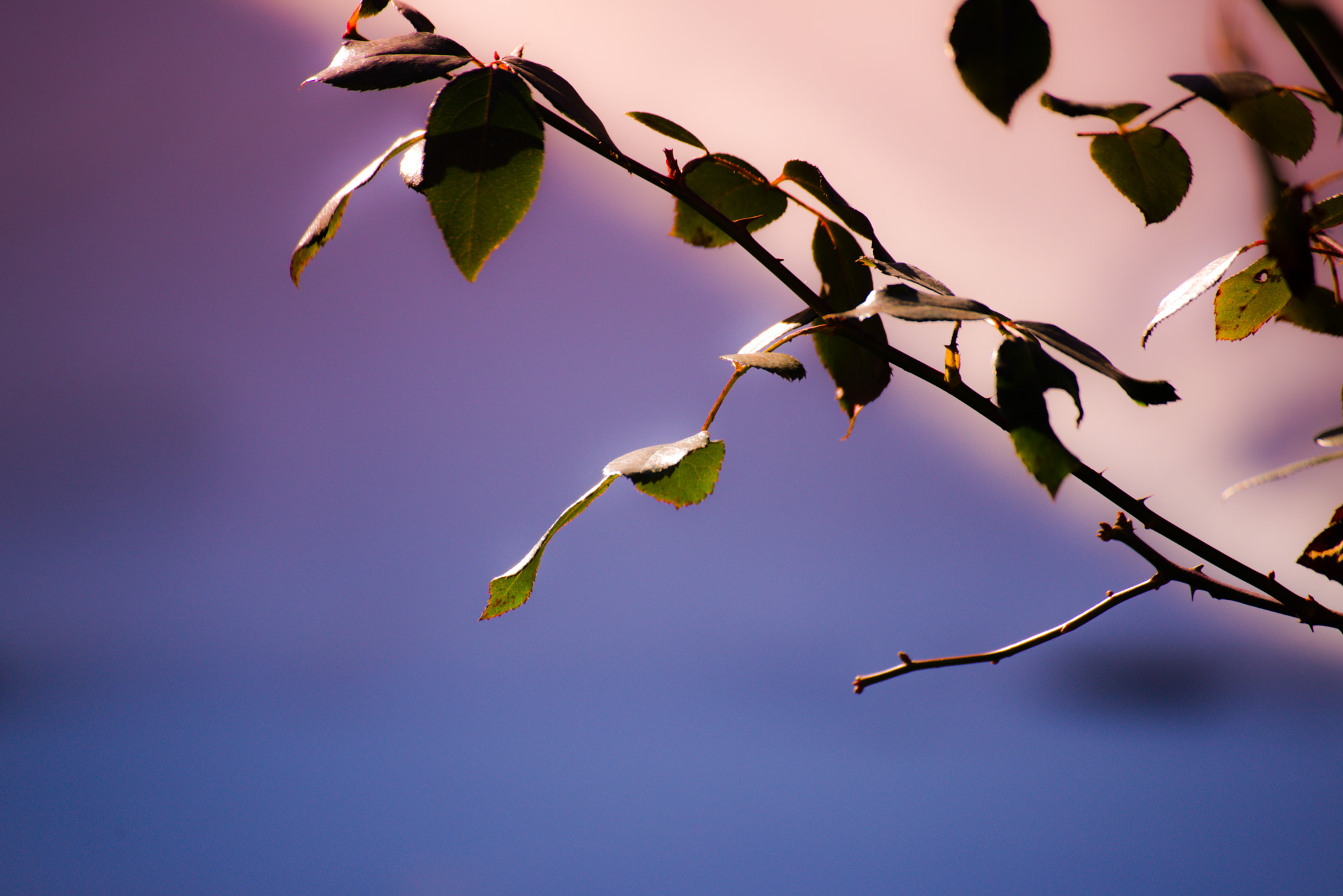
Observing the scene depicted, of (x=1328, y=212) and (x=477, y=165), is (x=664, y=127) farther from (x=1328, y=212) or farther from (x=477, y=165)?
(x=1328, y=212)

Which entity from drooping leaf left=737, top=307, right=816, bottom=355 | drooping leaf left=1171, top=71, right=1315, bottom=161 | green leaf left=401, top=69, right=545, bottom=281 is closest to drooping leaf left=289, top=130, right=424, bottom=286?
green leaf left=401, top=69, right=545, bottom=281

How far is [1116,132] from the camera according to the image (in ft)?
0.76

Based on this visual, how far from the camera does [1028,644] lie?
0.24 metres

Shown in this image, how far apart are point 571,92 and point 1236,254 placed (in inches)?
8.5

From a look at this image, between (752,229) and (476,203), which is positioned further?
(752,229)

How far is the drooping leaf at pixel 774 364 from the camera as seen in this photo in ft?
0.70

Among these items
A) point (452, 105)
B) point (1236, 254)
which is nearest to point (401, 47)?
point (452, 105)

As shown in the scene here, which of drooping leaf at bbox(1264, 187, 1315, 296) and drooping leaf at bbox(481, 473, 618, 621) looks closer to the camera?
drooping leaf at bbox(1264, 187, 1315, 296)

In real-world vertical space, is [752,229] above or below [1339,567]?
above

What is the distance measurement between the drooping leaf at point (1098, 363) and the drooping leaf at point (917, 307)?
0.01 m

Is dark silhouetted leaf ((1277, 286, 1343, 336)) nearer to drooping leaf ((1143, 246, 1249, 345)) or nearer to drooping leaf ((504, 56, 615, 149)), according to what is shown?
drooping leaf ((1143, 246, 1249, 345))

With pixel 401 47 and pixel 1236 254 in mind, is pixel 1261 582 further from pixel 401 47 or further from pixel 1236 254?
pixel 401 47

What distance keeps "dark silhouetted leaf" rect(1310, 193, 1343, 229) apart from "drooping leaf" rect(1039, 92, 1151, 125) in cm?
9

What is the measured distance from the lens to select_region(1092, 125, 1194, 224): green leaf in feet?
0.76
